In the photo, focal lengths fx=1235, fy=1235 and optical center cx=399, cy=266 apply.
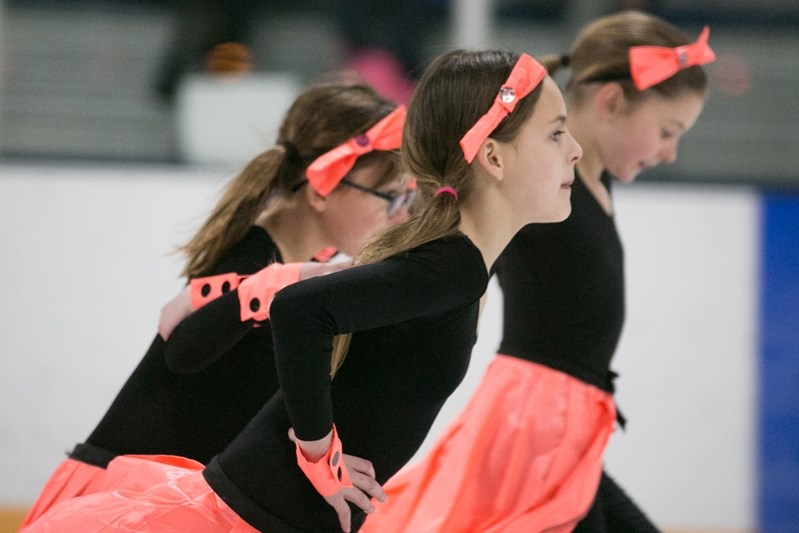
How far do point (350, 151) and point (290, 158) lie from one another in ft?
0.42

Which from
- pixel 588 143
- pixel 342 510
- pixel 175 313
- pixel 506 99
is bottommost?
pixel 342 510

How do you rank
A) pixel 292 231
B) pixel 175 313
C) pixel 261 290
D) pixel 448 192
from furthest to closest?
pixel 292 231, pixel 175 313, pixel 261 290, pixel 448 192

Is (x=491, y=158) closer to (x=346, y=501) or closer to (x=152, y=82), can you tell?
(x=346, y=501)

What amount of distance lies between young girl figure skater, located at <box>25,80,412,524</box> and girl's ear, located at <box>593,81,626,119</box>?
0.44 meters

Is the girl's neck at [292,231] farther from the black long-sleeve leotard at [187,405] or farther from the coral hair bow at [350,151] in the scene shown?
the black long-sleeve leotard at [187,405]

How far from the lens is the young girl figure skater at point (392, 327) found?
1.65 meters

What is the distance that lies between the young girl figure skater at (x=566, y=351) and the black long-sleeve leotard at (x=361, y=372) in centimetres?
53

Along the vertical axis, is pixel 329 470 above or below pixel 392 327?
below

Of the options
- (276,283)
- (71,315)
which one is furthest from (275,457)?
(71,315)

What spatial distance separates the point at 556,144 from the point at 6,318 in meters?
2.65

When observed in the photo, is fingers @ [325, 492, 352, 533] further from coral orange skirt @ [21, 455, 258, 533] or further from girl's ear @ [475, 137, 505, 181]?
girl's ear @ [475, 137, 505, 181]

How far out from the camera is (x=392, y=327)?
69.1 inches

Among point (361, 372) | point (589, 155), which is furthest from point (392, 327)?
point (589, 155)

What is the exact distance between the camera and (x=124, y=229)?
4.10 metres
